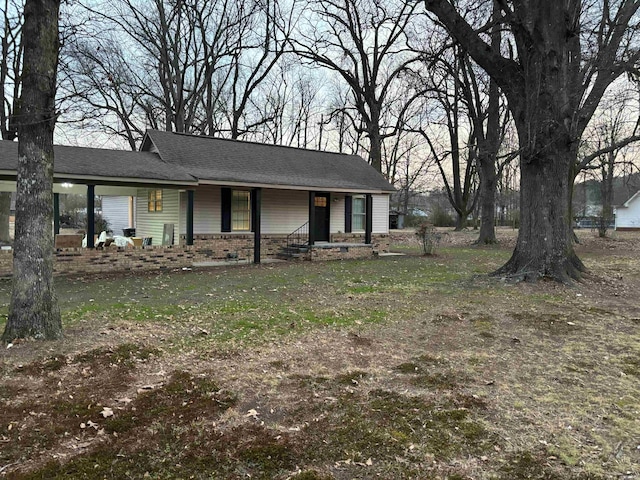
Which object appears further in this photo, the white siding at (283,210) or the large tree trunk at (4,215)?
the white siding at (283,210)

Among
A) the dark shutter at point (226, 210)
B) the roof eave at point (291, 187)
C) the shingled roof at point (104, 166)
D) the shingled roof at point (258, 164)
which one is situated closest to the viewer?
the shingled roof at point (104, 166)

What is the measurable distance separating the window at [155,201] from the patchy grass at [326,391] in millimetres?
8134

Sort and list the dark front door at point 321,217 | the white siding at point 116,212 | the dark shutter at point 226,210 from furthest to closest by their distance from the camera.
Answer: the white siding at point 116,212 → the dark front door at point 321,217 → the dark shutter at point 226,210

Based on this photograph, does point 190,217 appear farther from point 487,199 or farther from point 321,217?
point 487,199

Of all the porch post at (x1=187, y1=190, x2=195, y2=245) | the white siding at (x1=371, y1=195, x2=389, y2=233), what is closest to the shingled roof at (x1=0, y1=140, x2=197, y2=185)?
the porch post at (x1=187, y1=190, x2=195, y2=245)

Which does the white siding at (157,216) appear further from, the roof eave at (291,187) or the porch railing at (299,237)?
the porch railing at (299,237)

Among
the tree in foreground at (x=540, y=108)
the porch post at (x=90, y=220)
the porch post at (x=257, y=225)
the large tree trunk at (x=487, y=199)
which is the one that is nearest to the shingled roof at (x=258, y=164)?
the porch post at (x=257, y=225)

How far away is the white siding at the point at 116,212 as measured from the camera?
19531 mm

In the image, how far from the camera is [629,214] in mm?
41719

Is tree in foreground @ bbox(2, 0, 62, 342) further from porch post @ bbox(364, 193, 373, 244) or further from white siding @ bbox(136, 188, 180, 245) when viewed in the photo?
porch post @ bbox(364, 193, 373, 244)

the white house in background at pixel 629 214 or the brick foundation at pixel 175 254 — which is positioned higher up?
the white house in background at pixel 629 214

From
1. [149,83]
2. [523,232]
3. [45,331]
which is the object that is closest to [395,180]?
[149,83]

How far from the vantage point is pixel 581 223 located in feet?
143

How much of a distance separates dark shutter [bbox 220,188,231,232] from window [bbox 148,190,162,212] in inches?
95.0
